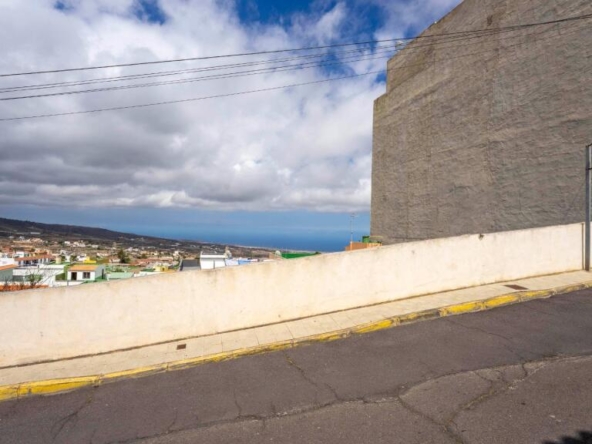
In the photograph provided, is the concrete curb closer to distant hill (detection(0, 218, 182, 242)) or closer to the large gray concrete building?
the large gray concrete building

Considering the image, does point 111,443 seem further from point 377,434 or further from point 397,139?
point 397,139

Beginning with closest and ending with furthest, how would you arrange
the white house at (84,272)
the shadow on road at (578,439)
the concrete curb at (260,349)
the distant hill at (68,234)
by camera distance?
the shadow on road at (578,439), the concrete curb at (260,349), the white house at (84,272), the distant hill at (68,234)

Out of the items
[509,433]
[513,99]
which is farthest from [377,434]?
[513,99]

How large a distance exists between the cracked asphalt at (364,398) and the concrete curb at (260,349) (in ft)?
0.48

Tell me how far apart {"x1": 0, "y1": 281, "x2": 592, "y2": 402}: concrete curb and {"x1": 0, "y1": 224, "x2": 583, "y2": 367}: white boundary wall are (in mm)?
967

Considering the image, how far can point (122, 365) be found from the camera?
553cm

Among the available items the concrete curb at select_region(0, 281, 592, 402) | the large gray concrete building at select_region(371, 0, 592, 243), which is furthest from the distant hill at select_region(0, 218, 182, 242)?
the concrete curb at select_region(0, 281, 592, 402)

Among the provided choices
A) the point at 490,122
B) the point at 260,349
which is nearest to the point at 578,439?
the point at 260,349

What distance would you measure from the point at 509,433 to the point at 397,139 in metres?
17.4

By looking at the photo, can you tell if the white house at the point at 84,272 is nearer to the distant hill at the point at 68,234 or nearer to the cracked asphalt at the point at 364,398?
the cracked asphalt at the point at 364,398

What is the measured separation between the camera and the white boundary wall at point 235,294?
5.93 metres

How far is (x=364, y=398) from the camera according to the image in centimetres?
404

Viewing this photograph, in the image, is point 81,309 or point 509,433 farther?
point 81,309

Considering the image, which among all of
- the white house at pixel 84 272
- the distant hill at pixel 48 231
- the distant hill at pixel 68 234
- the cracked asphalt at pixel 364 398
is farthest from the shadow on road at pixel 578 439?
the distant hill at pixel 48 231
